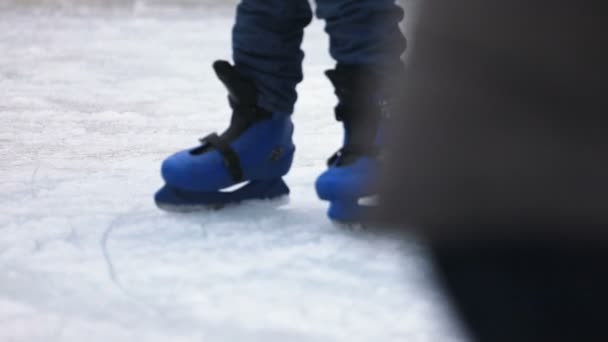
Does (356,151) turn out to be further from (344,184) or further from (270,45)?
(270,45)

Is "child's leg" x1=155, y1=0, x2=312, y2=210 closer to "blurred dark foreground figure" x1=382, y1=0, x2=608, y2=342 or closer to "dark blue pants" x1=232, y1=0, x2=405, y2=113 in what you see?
"dark blue pants" x1=232, y1=0, x2=405, y2=113

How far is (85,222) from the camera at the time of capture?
1096 mm

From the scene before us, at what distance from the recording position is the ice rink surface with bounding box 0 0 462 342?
2.58 ft

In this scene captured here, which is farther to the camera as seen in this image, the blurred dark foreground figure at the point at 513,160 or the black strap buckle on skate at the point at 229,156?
the black strap buckle on skate at the point at 229,156

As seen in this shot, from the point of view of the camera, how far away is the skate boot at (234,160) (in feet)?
3.67

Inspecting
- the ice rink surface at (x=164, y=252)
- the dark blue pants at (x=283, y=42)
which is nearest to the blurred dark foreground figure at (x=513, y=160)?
the ice rink surface at (x=164, y=252)

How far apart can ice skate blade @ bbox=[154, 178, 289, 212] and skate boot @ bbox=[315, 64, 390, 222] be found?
146 millimetres

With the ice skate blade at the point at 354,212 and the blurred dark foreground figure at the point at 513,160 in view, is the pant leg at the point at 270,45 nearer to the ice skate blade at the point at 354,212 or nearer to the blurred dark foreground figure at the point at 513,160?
the ice skate blade at the point at 354,212

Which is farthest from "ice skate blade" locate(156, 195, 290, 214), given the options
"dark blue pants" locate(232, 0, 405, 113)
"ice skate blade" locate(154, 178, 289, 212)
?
"dark blue pants" locate(232, 0, 405, 113)

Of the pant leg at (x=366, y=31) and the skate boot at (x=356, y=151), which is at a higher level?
the pant leg at (x=366, y=31)

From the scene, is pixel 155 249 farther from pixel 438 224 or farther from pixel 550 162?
pixel 550 162

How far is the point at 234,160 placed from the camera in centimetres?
113

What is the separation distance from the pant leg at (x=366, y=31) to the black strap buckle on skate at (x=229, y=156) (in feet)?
0.63

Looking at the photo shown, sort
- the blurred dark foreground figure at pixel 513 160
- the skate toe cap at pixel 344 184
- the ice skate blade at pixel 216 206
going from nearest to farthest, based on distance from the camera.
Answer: the blurred dark foreground figure at pixel 513 160 < the skate toe cap at pixel 344 184 < the ice skate blade at pixel 216 206
